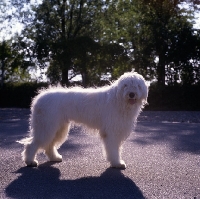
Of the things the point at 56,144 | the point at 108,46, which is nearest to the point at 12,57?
the point at 108,46

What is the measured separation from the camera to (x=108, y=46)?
33.8m

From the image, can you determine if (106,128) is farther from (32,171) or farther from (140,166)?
(32,171)

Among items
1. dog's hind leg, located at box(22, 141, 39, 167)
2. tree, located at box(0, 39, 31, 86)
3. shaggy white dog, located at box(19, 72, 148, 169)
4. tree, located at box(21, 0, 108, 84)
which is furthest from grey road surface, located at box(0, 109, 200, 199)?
tree, located at box(0, 39, 31, 86)

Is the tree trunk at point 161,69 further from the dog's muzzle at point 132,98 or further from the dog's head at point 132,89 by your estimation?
the dog's muzzle at point 132,98

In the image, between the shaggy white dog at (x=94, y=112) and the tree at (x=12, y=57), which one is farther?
the tree at (x=12, y=57)

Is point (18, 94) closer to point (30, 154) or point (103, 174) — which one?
point (30, 154)

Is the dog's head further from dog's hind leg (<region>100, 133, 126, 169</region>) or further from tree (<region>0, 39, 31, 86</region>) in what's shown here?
tree (<region>0, 39, 31, 86</region>)

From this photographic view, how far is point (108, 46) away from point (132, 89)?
1038 inches

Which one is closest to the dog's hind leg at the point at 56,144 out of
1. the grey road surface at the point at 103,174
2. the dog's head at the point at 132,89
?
the grey road surface at the point at 103,174

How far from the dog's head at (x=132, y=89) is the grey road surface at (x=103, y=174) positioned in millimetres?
1219

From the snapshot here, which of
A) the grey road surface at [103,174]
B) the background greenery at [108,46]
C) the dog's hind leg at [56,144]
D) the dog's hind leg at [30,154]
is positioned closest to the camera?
the grey road surface at [103,174]

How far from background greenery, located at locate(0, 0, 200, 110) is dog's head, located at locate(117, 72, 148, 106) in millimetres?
20596

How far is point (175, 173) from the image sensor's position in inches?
294

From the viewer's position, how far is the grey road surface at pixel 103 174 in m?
6.14
